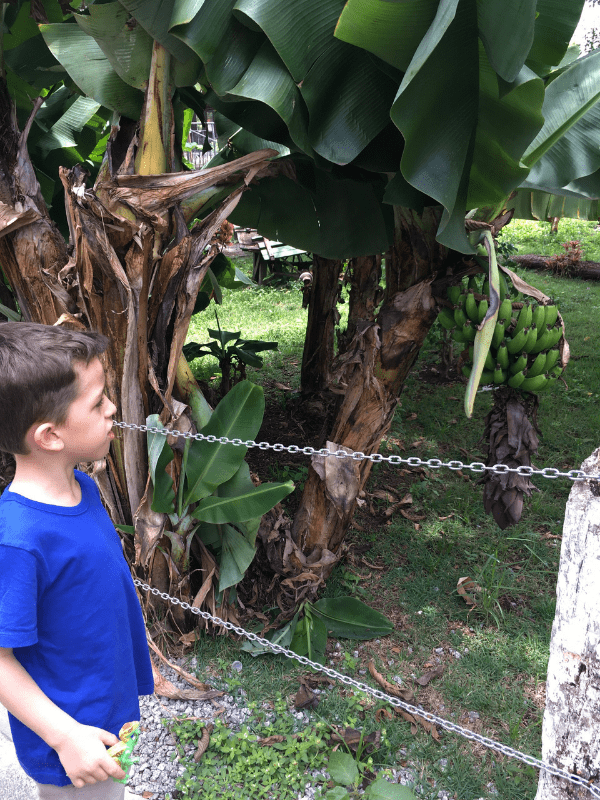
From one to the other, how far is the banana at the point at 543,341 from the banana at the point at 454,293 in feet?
1.15

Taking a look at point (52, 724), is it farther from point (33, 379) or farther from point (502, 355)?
point (502, 355)

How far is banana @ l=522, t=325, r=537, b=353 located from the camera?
2201mm

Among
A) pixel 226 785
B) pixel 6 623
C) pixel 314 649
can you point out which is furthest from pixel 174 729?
pixel 6 623

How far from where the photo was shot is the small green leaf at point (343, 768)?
1.89m

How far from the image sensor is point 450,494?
3936 mm

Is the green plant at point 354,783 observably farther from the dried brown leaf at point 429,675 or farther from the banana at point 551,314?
the banana at point 551,314

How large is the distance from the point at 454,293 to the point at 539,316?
1.12 ft

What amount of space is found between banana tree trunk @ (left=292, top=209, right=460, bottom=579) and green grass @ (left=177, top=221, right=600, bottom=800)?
43 centimetres

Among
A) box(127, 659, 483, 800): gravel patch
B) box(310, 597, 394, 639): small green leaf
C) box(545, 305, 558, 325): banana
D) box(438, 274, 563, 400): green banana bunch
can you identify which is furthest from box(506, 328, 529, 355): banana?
box(127, 659, 483, 800): gravel patch

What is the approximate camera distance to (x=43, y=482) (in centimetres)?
114

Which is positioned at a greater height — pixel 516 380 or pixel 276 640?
pixel 516 380

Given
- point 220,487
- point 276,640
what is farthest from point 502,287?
point 276,640

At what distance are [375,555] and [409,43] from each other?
8.10 ft

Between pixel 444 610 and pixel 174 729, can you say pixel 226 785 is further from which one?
pixel 444 610
